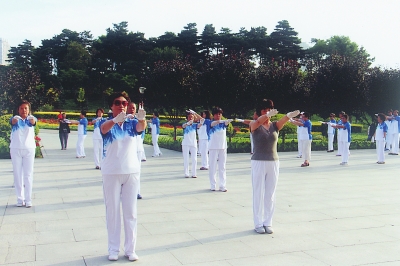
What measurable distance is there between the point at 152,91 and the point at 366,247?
19493mm

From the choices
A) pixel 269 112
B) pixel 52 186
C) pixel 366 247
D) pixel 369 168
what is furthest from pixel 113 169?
pixel 369 168

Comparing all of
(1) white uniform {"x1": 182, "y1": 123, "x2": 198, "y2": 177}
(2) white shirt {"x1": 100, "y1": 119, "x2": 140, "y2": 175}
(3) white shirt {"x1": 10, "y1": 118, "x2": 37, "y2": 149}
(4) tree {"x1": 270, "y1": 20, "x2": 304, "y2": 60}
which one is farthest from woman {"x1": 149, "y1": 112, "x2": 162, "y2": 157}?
(4) tree {"x1": 270, "y1": 20, "x2": 304, "y2": 60}

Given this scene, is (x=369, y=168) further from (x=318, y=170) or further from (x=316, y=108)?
(x=316, y=108)

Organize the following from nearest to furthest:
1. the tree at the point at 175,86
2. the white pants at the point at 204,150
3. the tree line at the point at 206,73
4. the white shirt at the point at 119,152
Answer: the white shirt at the point at 119,152 < the white pants at the point at 204,150 < the tree at the point at 175,86 < the tree line at the point at 206,73

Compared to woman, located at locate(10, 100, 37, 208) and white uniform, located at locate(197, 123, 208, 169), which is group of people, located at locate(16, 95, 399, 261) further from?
white uniform, located at locate(197, 123, 208, 169)

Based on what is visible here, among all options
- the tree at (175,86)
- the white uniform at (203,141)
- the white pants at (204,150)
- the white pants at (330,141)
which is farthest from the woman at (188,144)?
the tree at (175,86)

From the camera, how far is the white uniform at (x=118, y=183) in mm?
4797

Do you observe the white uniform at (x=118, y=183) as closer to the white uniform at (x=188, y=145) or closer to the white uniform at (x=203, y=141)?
the white uniform at (x=188, y=145)

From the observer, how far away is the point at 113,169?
15.6 feet

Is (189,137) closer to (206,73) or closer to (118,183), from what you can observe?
(118,183)

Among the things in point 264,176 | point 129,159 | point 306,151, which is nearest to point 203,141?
point 306,151

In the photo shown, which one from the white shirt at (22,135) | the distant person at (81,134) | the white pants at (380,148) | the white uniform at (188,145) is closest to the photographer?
the white shirt at (22,135)

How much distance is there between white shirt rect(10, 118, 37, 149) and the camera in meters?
7.67

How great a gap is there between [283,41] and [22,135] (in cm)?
4687
